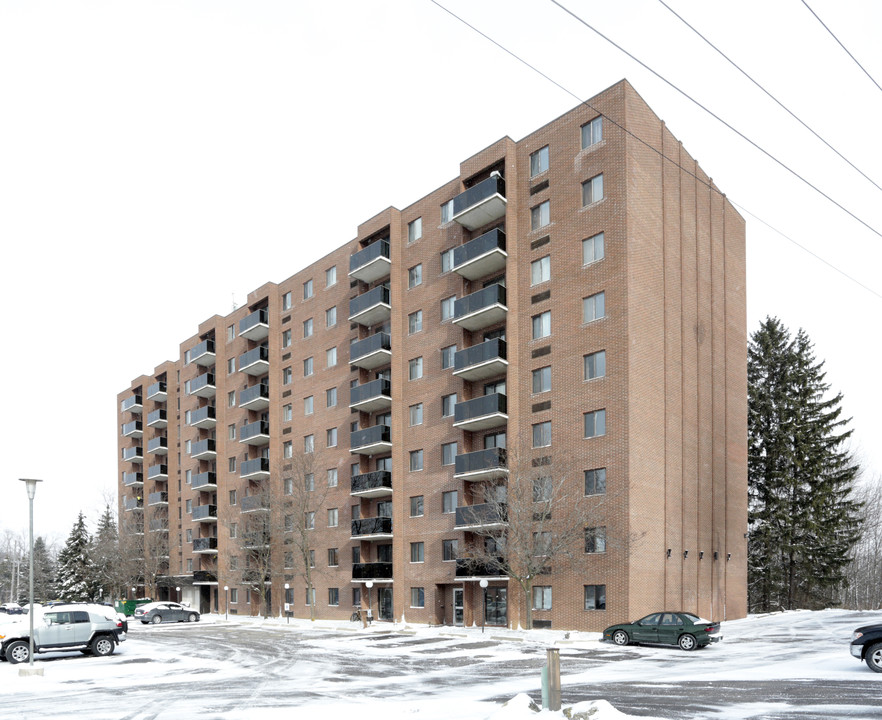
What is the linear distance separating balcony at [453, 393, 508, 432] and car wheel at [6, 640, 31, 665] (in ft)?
74.1

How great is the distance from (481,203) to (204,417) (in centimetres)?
3984

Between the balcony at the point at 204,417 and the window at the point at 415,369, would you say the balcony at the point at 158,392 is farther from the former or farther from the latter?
the window at the point at 415,369

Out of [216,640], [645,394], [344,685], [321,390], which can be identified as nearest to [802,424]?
[645,394]

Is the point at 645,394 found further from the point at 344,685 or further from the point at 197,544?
the point at 197,544

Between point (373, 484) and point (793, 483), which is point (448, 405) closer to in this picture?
point (373, 484)

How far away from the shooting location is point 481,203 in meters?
43.3

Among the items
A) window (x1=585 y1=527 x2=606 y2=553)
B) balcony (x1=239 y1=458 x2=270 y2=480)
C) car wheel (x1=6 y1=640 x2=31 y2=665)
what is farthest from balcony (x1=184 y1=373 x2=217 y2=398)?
car wheel (x1=6 y1=640 x2=31 y2=665)

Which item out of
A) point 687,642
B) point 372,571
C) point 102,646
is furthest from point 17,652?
point 372,571

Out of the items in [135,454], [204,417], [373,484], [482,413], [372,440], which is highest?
[204,417]

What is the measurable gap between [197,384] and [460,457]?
38449 millimetres

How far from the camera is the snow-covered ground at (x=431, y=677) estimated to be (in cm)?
1533

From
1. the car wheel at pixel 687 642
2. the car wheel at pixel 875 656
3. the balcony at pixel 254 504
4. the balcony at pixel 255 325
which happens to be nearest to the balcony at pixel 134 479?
the balcony at pixel 254 504

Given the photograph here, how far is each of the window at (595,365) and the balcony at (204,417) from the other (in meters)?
42.8

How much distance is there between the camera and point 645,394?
123 ft
